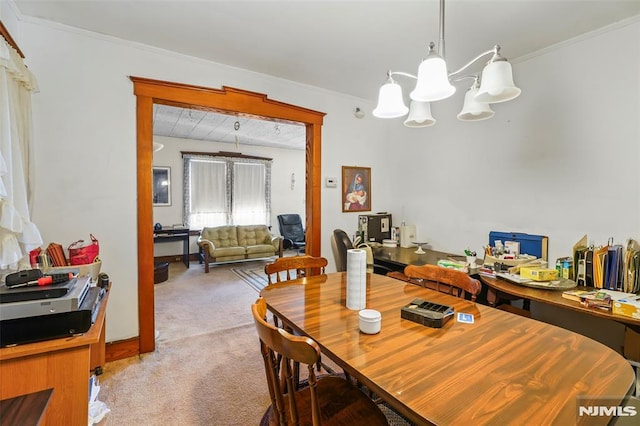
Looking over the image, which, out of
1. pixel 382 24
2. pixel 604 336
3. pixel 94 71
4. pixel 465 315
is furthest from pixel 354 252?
pixel 94 71

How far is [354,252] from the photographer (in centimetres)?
138

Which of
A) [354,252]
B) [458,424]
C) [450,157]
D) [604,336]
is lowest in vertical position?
[604,336]

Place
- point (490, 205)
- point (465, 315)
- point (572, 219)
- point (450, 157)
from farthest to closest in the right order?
1. point (450, 157)
2. point (490, 205)
3. point (572, 219)
4. point (465, 315)

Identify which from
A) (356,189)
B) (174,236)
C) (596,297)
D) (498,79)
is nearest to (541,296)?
(596,297)

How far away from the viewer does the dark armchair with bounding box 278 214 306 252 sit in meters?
6.97

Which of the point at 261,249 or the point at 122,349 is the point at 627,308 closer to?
the point at 122,349

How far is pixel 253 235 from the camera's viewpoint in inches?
247

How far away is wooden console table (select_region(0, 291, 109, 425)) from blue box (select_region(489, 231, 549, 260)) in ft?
10.2

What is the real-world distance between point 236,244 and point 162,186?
6.46 ft

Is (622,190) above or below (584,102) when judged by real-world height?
below

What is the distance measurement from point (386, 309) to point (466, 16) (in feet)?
6.61

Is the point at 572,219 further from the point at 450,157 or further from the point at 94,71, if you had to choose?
the point at 94,71

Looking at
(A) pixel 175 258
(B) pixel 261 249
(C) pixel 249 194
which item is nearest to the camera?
(B) pixel 261 249

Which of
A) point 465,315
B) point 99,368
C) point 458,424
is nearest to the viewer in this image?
point 458,424
